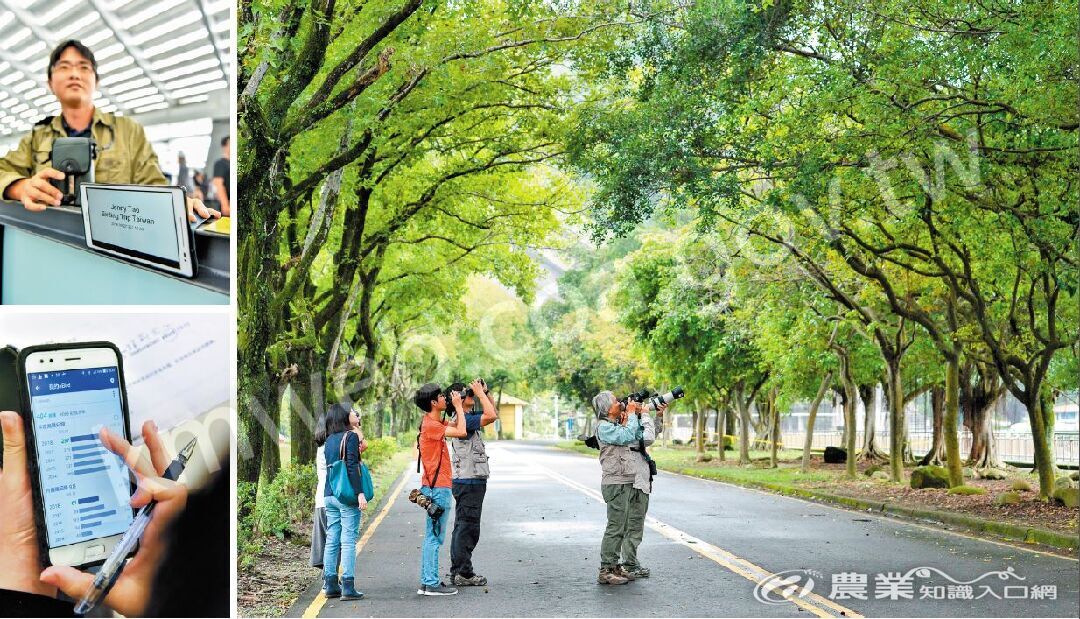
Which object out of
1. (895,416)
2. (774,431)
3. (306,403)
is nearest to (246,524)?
(306,403)

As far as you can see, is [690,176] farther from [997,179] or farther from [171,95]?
[171,95]

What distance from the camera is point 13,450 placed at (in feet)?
15.3

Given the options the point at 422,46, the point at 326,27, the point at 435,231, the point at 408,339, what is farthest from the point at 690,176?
the point at 408,339

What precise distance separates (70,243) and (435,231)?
18.2 m

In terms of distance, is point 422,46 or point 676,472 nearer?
point 422,46

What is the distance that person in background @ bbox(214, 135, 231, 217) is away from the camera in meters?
4.93

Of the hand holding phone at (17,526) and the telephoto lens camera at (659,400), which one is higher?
the telephoto lens camera at (659,400)

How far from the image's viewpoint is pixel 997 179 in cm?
1510

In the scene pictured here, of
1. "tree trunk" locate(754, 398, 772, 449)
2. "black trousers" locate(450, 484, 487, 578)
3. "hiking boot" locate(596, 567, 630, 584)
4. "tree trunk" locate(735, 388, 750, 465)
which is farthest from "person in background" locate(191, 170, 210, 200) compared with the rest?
"tree trunk" locate(754, 398, 772, 449)

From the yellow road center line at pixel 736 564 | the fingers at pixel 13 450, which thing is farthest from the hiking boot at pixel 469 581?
the fingers at pixel 13 450

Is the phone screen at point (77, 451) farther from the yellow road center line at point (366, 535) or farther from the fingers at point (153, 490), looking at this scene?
the yellow road center line at point (366, 535)

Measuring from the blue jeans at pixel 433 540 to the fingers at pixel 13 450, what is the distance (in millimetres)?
5175

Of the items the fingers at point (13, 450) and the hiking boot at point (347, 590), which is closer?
the fingers at point (13, 450)

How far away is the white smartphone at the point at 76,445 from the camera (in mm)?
4688
